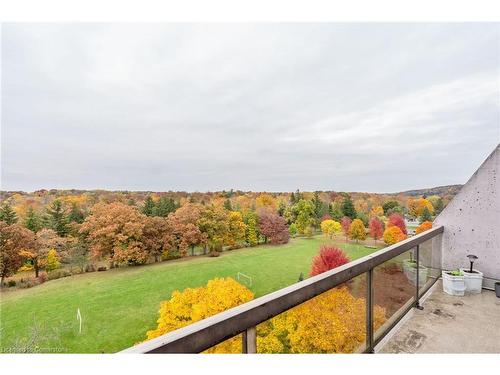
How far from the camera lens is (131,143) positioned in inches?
1459

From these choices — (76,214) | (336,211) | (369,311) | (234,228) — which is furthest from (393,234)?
(76,214)

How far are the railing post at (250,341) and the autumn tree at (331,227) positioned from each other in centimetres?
3548

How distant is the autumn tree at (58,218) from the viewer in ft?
76.4

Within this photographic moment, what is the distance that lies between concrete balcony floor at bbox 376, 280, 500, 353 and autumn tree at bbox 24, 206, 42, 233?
94.0ft

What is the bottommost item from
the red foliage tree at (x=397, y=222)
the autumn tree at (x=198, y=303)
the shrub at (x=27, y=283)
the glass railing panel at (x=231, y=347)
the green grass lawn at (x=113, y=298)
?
the green grass lawn at (x=113, y=298)

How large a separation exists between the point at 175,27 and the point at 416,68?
8957 mm

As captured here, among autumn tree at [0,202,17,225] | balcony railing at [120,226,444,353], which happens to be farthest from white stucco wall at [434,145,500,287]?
autumn tree at [0,202,17,225]

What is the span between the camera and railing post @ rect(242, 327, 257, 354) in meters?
0.94

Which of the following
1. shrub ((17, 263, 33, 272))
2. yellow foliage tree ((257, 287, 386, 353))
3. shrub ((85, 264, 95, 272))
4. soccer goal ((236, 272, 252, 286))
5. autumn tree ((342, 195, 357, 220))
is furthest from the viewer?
autumn tree ((342, 195, 357, 220))

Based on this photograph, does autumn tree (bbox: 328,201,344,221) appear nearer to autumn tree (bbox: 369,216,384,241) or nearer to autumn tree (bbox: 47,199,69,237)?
autumn tree (bbox: 369,216,384,241)

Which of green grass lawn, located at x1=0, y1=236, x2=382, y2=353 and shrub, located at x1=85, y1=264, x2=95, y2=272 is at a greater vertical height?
shrub, located at x1=85, y1=264, x2=95, y2=272

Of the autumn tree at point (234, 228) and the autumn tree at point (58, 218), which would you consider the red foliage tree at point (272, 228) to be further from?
the autumn tree at point (58, 218)

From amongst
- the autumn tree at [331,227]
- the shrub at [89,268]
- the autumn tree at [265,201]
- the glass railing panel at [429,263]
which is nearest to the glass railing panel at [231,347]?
the glass railing panel at [429,263]
